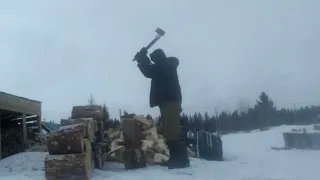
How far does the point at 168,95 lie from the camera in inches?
293

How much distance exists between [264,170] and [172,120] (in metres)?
1.93

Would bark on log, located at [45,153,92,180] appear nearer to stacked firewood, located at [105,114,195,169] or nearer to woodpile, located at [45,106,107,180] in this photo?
woodpile, located at [45,106,107,180]

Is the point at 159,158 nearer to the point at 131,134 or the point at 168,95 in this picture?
the point at 131,134

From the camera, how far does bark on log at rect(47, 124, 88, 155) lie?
19.7 feet

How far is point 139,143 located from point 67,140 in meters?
2.32

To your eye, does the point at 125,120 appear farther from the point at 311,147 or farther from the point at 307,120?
the point at 307,120

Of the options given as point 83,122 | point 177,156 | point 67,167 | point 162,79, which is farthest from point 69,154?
point 162,79

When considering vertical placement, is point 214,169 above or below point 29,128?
below

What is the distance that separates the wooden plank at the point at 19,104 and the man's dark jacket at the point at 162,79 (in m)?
7.60

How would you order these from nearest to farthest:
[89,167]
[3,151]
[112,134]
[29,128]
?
[89,167] < [112,134] < [3,151] < [29,128]

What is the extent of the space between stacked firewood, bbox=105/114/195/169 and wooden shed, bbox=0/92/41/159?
5637 millimetres

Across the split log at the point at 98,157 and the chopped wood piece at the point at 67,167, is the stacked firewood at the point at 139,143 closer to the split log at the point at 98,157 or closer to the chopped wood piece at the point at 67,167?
the split log at the point at 98,157

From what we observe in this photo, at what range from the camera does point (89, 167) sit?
6.20m

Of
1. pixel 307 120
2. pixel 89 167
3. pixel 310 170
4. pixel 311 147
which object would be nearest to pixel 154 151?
pixel 89 167
